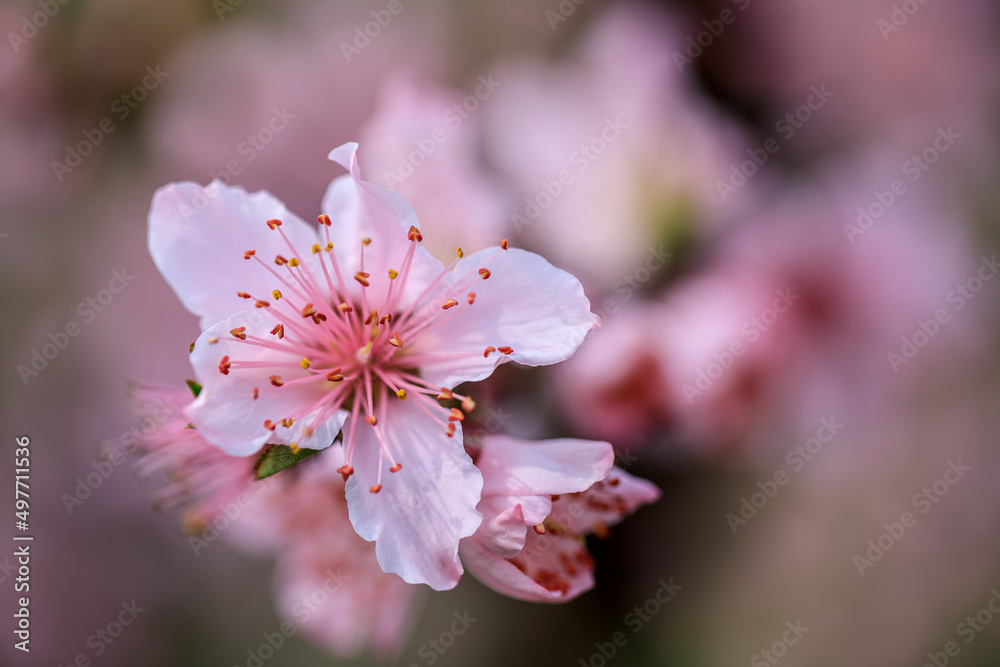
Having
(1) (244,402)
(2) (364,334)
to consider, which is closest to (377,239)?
(2) (364,334)

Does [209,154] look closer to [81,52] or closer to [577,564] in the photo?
[81,52]

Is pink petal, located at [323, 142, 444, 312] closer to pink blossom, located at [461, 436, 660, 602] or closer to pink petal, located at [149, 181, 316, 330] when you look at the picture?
pink petal, located at [149, 181, 316, 330]

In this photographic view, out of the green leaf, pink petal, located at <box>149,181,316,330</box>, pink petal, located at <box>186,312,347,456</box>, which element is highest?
pink petal, located at <box>149,181,316,330</box>

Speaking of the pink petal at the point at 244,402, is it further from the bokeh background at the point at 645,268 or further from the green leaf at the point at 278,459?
the bokeh background at the point at 645,268

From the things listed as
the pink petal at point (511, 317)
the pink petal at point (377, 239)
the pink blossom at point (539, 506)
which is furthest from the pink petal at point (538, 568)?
the pink petal at point (377, 239)

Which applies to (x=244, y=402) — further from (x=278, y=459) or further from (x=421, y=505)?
(x=421, y=505)

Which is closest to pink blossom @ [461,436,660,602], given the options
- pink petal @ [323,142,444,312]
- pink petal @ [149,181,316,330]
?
pink petal @ [323,142,444,312]

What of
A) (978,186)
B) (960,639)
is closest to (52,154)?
(978,186)
